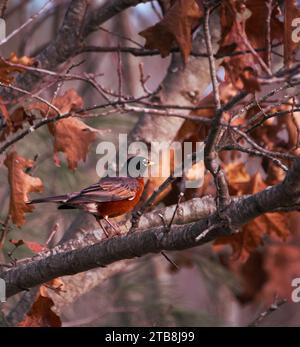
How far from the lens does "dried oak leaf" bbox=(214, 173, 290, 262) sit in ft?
13.4

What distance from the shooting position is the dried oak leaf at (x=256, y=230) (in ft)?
13.4

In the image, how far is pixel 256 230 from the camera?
13.4ft

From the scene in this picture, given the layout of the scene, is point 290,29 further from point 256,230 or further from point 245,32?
point 256,230

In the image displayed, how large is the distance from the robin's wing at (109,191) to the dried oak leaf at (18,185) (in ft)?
0.99

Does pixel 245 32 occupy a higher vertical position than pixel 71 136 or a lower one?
higher

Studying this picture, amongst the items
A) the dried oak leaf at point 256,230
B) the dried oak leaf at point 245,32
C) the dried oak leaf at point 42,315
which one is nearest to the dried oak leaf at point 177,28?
the dried oak leaf at point 245,32

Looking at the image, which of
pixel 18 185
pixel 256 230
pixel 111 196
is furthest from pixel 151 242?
pixel 256 230

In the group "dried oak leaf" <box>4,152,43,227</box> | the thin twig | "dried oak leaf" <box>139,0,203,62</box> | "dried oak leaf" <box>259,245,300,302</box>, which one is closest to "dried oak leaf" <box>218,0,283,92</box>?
"dried oak leaf" <box>139,0,203,62</box>

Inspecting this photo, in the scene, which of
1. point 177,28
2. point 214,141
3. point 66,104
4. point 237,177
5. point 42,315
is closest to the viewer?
point 214,141

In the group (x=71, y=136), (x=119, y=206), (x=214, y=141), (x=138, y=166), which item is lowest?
(x=119, y=206)

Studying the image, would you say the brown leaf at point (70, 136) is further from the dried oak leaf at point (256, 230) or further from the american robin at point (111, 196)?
the dried oak leaf at point (256, 230)

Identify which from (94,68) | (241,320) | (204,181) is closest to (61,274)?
(204,181)

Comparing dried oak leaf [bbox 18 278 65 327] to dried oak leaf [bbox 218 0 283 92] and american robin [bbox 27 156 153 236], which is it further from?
dried oak leaf [bbox 218 0 283 92]

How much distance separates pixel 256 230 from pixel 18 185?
1.31m
